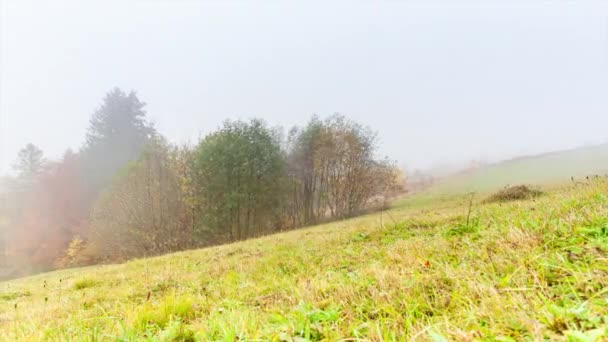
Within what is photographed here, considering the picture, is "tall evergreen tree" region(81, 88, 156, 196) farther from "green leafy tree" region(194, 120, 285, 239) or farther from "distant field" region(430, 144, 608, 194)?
"distant field" region(430, 144, 608, 194)

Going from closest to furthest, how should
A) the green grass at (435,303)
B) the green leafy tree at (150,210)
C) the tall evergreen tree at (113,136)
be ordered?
the green grass at (435,303), the green leafy tree at (150,210), the tall evergreen tree at (113,136)

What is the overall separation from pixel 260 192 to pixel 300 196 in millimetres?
7609

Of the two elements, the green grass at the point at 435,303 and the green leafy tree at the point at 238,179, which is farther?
the green leafy tree at the point at 238,179

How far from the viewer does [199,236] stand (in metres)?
25.8

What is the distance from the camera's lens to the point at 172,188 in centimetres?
2580

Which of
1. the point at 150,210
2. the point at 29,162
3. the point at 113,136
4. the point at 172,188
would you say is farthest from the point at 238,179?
the point at 29,162

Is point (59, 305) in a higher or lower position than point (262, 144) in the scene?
lower

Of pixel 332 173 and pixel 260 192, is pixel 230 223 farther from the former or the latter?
pixel 332 173

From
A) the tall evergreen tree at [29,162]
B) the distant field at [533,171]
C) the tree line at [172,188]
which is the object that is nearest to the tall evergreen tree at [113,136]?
the tree line at [172,188]

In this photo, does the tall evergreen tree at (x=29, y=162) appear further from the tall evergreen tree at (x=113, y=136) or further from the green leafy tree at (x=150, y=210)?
the green leafy tree at (x=150, y=210)

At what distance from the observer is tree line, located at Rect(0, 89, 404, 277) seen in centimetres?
2559

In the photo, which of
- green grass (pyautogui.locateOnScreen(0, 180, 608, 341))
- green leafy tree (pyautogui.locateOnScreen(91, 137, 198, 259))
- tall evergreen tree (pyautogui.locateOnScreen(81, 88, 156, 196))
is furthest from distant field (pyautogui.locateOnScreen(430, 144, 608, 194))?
tall evergreen tree (pyautogui.locateOnScreen(81, 88, 156, 196))

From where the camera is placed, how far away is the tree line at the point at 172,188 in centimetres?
2559

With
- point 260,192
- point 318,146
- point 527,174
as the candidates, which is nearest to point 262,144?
point 260,192
